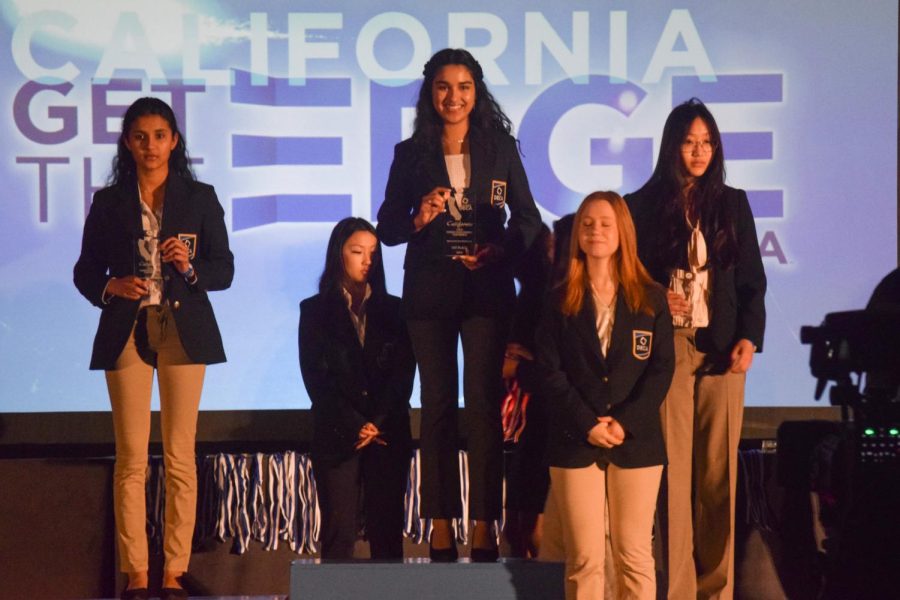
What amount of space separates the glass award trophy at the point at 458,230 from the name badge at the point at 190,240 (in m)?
0.93

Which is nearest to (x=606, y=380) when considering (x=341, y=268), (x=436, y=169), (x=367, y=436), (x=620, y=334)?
(x=620, y=334)

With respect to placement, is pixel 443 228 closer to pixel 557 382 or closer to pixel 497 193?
pixel 497 193

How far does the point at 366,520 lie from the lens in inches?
156

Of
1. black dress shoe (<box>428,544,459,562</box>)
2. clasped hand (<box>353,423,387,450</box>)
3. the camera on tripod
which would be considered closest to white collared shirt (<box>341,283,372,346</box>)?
clasped hand (<box>353,423,387,450</box>)

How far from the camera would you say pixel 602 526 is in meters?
3.32

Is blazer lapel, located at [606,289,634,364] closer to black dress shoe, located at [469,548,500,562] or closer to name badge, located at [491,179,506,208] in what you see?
name badge, located at [491,179,506,208]

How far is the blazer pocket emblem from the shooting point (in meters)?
3.40

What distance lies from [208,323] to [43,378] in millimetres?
1143

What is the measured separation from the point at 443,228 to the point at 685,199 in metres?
0.83

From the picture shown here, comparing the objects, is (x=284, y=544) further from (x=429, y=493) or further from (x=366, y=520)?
(x=429, y=493)

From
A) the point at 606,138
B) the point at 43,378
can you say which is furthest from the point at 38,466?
the point at 606,138

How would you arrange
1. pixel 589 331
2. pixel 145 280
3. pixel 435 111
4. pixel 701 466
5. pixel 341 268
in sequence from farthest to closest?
pixel 341 268 < pixel 145 280 < pixel 701 466 < pixel 435 111 < pixel 589 331

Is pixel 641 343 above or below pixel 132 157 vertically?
below

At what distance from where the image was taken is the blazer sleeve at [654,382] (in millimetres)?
3340
